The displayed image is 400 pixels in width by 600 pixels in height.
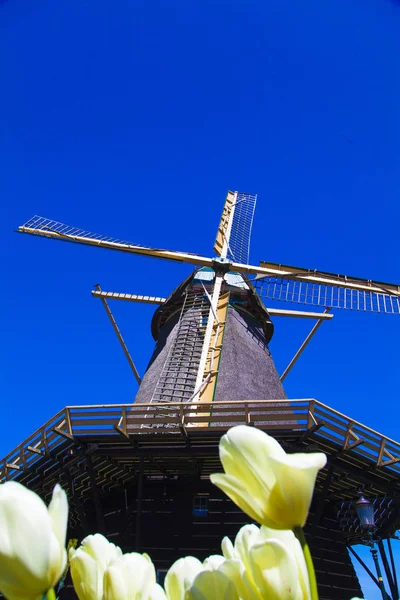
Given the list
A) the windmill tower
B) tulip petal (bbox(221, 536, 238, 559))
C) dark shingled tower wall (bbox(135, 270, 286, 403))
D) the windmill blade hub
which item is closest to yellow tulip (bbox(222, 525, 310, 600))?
tulip petal (bbox(221, 536, 238, 559))

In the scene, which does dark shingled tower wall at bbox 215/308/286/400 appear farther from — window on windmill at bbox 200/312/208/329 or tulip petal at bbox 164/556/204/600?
tulip petal at bbox 164/556/204/600

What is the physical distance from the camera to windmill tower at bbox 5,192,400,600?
7191 mm

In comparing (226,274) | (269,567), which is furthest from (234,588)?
(226,274)

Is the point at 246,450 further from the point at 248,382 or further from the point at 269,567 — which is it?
the point at 248,382

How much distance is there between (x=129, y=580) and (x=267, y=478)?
29 cm

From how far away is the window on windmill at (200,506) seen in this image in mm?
8281

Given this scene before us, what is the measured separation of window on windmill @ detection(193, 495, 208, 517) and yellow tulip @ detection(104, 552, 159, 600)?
8.13m

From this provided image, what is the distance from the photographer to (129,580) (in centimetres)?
78

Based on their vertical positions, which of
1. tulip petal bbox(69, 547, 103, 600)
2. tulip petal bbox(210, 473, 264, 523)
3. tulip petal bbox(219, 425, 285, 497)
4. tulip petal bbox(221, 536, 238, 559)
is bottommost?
tulip petal bbox(69, 547, 103, 600)

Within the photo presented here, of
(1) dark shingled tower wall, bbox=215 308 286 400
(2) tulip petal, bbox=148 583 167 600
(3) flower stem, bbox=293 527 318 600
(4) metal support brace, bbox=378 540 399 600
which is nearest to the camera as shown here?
(3) flower stem, bbox=293 527 318 600

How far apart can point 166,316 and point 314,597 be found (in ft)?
40.7

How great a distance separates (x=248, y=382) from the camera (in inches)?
401

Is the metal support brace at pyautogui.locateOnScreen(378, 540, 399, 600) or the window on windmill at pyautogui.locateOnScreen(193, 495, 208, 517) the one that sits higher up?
the window on windmill at pyautogui.locateOnScreen(193, 495, 208, 517)

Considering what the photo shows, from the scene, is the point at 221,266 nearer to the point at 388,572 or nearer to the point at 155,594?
the point at 388,572
